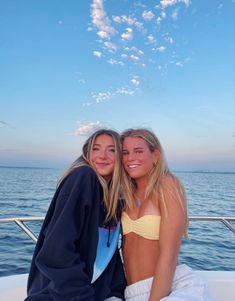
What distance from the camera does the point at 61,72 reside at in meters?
15.4

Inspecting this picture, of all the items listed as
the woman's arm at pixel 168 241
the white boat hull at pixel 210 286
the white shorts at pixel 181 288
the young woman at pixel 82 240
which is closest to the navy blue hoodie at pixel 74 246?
the young woman at pixel 82 240

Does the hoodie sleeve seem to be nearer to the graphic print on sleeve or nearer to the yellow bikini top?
the graphic print on sleeve

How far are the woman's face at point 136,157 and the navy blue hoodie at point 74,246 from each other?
376 millimetres

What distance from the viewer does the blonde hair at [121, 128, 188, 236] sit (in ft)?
6.12

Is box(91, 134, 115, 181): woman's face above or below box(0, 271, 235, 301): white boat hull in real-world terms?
above

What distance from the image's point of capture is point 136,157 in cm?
200

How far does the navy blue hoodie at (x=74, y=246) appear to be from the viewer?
1.42m

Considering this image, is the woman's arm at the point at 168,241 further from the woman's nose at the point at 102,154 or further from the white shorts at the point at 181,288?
the woman's nose at the point at 102,154

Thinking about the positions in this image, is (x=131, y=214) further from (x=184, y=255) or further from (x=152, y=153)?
(x=184, y=255)

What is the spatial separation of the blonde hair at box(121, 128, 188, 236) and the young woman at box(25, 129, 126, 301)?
0.12 m

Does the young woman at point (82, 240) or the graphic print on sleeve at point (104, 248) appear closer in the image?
the young woman at point (82, 240)

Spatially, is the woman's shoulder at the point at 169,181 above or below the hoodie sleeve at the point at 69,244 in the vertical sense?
above

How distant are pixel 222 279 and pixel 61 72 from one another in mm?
14297

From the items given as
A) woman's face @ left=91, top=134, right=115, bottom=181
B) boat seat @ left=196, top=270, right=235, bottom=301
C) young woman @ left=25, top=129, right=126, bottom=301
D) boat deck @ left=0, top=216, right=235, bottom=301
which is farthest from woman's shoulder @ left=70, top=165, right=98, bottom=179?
boat seat @ left=196, top=270, right=235, bottom=301
